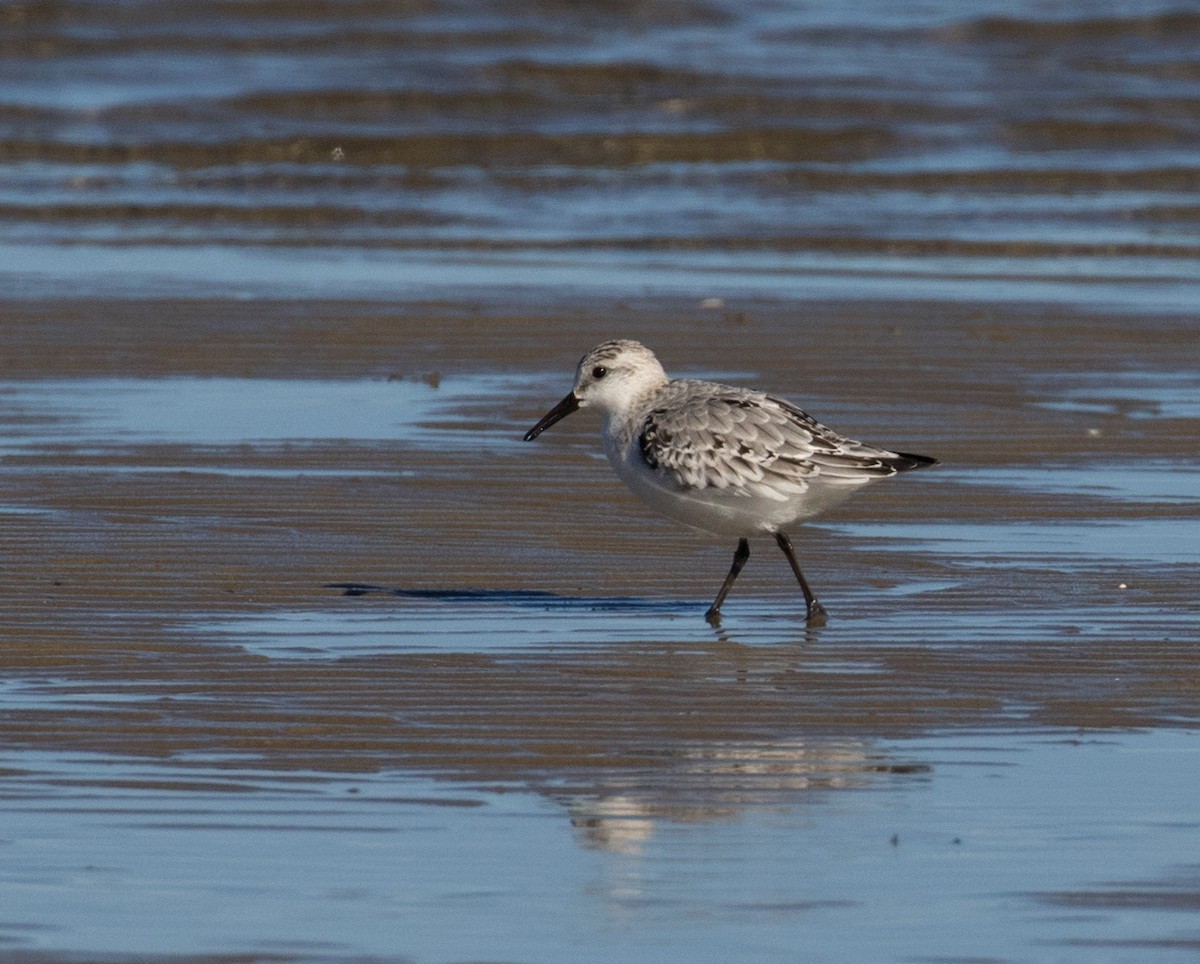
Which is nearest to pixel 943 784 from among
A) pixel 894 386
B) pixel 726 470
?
pixel 726 470

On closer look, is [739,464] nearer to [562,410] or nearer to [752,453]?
[752,453]

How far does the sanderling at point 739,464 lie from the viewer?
7980mm

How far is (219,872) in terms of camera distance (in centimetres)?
517

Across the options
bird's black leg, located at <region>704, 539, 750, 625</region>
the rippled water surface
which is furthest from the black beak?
bird's black leg, located at <region>704, 539, 750, 625</region>

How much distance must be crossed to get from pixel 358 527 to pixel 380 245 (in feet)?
32.9

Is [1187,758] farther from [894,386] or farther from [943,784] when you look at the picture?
[894,386]

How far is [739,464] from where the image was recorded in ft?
26.2

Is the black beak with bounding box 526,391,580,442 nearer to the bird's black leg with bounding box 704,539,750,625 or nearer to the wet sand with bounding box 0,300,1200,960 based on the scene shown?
the wet sand with bounding box 0,300,1200,960

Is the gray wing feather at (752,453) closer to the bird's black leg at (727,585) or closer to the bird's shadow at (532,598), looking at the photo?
the bird's black leg at (727,585)

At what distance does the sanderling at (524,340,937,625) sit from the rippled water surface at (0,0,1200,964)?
363 mm

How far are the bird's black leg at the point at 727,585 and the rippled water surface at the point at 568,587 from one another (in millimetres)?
101

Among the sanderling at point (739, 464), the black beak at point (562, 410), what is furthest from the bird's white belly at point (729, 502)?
the black beak at point (562, 410)

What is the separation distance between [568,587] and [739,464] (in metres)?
0.92

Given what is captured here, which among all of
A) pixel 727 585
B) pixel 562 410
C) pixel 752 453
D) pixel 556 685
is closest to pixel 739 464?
pixel 752 453
